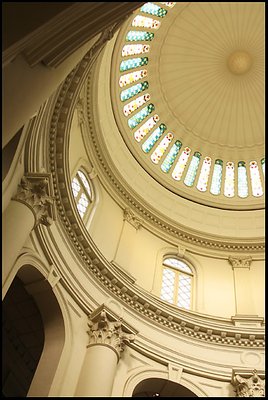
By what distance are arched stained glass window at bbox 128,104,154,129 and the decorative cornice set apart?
5.47m

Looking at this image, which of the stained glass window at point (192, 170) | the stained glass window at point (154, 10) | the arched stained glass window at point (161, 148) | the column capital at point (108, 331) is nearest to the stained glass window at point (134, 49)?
the stained glass window at point (154, 10)

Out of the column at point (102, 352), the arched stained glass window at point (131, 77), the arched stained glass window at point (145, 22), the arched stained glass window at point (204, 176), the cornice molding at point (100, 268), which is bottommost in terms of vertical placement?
the column at point (102, 352)

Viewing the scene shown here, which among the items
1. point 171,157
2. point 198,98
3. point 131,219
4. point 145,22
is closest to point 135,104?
point 171,157

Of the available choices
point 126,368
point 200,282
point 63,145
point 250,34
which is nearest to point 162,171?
point 200,282

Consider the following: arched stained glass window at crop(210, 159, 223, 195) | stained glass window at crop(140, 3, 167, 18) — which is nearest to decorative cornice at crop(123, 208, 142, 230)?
arched stained glass window at crop(210, 159, 223, 195)

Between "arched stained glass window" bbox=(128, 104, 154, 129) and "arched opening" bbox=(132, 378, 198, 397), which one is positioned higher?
"arched stained glass window" bbox=(128, 104, 154, 129)

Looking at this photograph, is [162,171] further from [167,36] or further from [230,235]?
[167,36]

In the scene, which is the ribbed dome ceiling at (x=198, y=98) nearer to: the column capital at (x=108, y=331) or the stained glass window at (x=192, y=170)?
the stained glass window at (x=192, y=170)

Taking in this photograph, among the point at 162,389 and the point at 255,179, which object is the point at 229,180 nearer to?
the point at 255,179

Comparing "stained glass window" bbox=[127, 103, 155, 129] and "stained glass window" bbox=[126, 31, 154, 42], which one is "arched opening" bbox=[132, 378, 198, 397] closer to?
"stained glass window" bbox=[127, 103, 155, 129]

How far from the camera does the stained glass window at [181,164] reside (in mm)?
25891

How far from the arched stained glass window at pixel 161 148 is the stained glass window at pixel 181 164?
107cm

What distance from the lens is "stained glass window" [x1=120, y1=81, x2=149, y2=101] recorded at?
24266 millimetres

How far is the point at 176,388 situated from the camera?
51.3 ft
